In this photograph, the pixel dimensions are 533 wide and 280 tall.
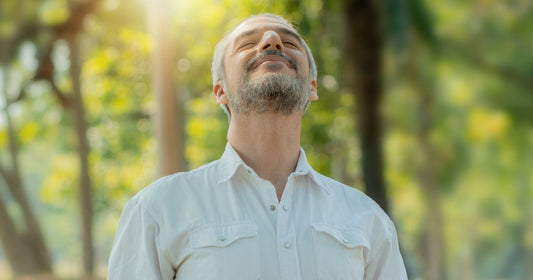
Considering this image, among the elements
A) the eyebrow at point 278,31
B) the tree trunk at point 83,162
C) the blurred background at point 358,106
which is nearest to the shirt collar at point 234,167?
the eyebrow at point 278,31

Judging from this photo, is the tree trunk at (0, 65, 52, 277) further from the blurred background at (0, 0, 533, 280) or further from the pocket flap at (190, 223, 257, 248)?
the pocket flap at (190, 223, 257, 248)

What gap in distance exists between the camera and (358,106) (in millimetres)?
10000

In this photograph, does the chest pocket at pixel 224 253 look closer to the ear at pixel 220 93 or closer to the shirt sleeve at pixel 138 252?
the shirt sleeve at pixel 138 252

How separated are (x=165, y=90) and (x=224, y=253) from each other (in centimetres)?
523

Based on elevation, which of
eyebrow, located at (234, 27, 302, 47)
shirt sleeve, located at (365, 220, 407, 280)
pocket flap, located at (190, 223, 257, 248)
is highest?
eyebrow, located at (234, 27, 302, 47)

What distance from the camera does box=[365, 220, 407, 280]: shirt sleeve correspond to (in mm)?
2092

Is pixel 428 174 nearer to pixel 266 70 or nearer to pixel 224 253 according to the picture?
pixel 266 70

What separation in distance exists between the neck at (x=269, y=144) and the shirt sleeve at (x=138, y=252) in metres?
0.38

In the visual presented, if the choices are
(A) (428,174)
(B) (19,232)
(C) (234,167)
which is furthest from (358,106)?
(B) (19,232)

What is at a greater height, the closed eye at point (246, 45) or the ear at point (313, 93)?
the closed eye at point (246, 45)

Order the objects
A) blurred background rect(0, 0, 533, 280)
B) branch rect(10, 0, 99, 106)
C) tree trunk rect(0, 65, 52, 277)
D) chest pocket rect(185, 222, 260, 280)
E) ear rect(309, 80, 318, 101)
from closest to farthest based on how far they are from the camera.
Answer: chest pocket rect(185, 222, 260, 280) → ear rect(309, 80, 318, 101) → blurred background rect(0, 0, 533, 280) → branch rect(10, 0, 99, 106) → tree trunk rect(0, 65, 52, 277)

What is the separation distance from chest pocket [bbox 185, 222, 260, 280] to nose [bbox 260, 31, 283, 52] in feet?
1.93

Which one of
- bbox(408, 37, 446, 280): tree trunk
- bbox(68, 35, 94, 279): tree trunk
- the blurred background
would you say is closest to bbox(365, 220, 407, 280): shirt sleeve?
the blurred background

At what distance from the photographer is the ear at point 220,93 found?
234 centimetres
